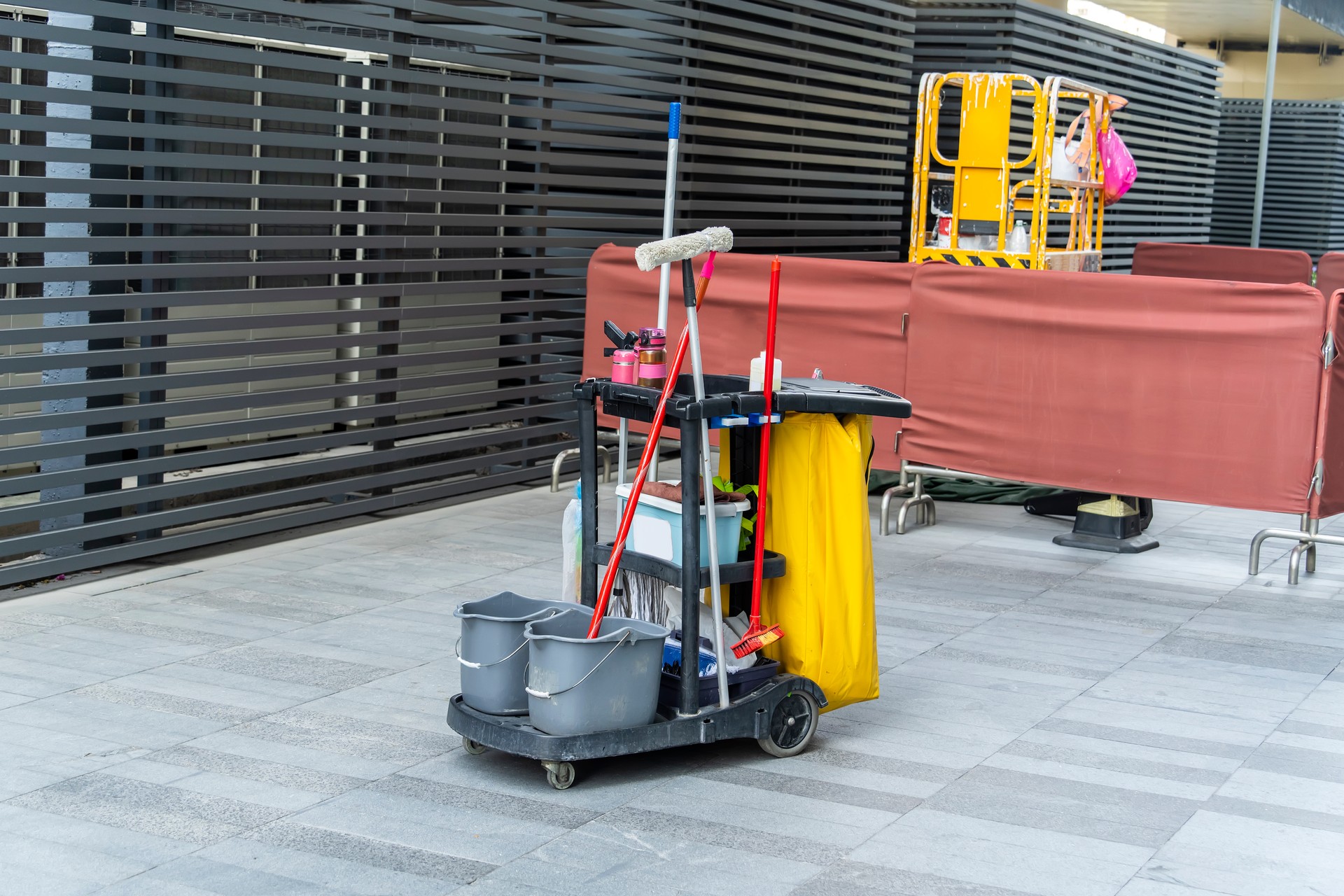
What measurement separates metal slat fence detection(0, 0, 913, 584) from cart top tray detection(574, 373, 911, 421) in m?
3.14

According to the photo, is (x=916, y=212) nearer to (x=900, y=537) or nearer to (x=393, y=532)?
(x=900, y=537)

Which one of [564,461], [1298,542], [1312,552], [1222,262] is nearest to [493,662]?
[1298,542]

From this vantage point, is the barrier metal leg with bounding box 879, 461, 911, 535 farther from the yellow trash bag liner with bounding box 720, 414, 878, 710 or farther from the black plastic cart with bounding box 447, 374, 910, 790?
the yellow trash bag liner with bounding box 720, 414, 878, 710

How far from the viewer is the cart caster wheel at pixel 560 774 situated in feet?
15.7

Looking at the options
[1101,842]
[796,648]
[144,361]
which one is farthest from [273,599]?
[1101,842]

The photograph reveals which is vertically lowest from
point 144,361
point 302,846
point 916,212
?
point 302,846

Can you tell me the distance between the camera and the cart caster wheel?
478 cm

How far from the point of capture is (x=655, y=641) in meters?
4.80

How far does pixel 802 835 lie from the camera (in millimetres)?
4520

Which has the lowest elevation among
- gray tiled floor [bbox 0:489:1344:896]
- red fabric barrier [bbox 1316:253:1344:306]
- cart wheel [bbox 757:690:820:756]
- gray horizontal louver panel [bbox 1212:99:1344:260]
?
gray tiled floor [bbox 0:489:1344:896]

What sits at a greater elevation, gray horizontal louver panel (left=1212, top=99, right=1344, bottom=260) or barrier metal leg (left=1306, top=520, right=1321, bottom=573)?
gray horizontal louver panel (left=1212, top=99, right=1344, bottom=260)

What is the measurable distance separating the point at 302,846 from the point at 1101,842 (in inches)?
94.8

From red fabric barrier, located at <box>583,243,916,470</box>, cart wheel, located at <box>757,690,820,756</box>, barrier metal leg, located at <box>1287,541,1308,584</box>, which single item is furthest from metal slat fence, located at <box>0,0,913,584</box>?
barrier metal leg, located at <box>1287,541,1308,584</box>

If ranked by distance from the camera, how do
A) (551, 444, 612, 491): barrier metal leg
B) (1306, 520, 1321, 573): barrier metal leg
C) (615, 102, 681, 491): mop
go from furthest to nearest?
1. (551, 444, 612, 491): barrier metal leg
2. (1306, 520, 1321, 573): barrier metal leg
3. (615, 102, 681, 491): mop
